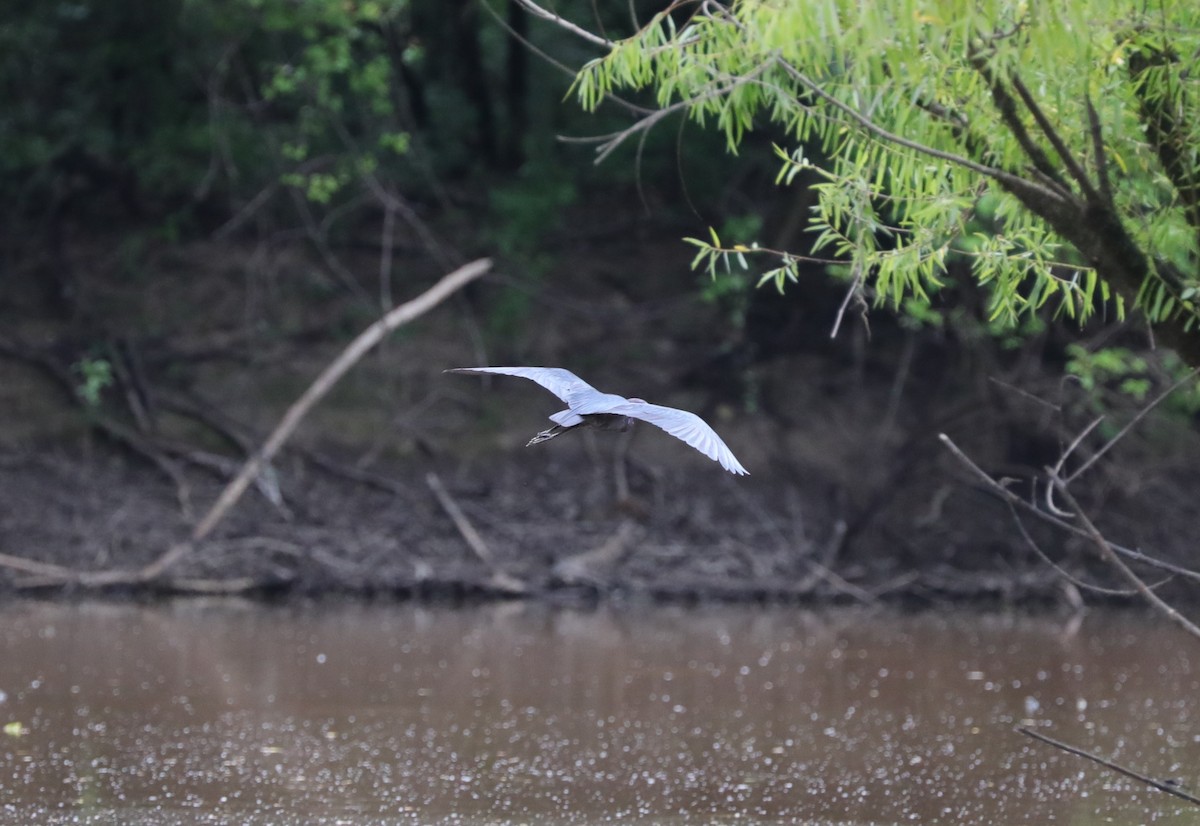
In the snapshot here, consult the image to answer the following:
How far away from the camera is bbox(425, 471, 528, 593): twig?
A: 32.7 ft

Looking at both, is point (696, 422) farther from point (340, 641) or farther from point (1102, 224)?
point (340, 641)

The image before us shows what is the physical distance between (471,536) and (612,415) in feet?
19.8

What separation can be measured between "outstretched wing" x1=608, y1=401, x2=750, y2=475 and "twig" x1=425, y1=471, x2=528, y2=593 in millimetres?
5595

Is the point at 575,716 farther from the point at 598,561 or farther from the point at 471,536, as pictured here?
the point at 471,536

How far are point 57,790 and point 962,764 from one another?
11.8ft

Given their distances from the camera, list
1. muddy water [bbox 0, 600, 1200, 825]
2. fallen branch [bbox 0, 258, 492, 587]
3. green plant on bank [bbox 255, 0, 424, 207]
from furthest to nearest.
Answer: green plant on bank [bbox 255, 0, 424, 207] < fallen branch [bbox 0, 258, 492, 587] < muddy water [bbox 0, 600, 1200, 825]

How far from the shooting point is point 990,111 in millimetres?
3801

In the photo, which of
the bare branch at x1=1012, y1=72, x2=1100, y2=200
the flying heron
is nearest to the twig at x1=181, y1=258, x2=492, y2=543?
the flying heron

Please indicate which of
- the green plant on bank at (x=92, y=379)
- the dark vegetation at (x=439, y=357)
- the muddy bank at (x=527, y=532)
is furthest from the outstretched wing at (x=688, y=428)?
the green plant on bank at (x=92, y=379)

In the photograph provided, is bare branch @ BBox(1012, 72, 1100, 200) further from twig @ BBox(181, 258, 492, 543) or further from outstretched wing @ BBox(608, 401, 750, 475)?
twig @ BBox(181, 258, 492, 543)

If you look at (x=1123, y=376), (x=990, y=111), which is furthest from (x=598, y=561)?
(x=990, y=111)

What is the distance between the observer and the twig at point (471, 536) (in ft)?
32.7

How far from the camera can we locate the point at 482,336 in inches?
502

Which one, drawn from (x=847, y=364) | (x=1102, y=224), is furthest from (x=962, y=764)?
(x=847, y=364)
